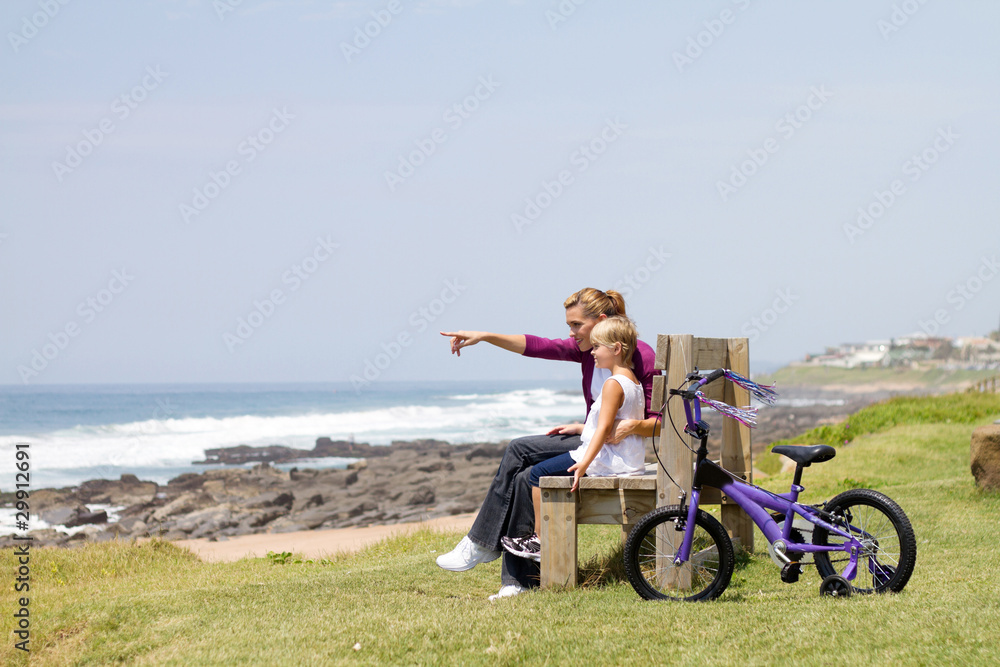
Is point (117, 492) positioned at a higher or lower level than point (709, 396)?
lower

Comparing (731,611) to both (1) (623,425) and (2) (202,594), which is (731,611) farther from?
(2) (202,594)

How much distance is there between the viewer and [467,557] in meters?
6.56

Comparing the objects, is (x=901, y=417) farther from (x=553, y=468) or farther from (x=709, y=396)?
(x=553, y=468)

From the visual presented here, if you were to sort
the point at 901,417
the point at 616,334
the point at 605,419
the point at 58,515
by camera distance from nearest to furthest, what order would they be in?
the point at 605,419
the point at 616,334
the point at 901,417
the point at 58,515

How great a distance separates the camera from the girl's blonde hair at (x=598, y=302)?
6418 millimetres

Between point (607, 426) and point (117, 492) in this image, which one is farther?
point (117, 492)

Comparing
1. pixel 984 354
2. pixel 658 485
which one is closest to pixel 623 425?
pixel 658 485

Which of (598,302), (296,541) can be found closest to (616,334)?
(598,302)

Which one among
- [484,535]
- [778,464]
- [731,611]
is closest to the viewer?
[731,611]

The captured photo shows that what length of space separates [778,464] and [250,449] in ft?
94.6

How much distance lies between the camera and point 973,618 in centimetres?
458

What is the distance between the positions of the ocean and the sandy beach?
15.4 metres

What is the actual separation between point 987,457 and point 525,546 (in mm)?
6294

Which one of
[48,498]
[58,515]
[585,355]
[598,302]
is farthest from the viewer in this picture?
[48,498]
